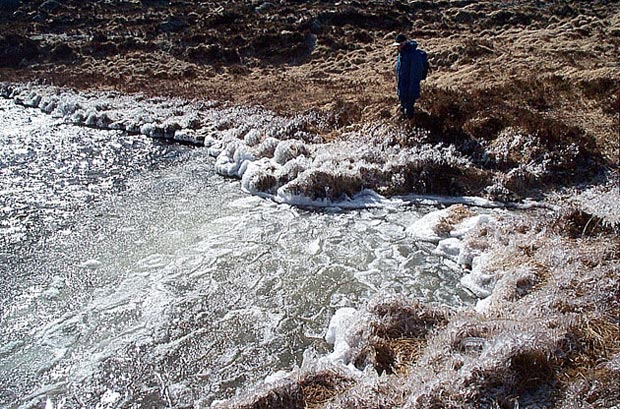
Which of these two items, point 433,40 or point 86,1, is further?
point 86,1

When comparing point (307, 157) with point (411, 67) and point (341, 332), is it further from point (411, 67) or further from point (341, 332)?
point (341, 332)

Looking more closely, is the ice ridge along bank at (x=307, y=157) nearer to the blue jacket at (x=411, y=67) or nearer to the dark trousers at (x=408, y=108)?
the dark trousers at (x=408, y=108)

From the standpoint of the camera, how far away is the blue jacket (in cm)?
1395

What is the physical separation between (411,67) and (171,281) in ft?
29.9

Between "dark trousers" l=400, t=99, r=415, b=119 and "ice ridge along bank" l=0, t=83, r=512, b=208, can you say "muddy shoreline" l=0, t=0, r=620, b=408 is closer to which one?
"ice ridge along bank" l=0, t=83, r=512, b=208

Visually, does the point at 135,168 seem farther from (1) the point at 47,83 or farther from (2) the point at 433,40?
(2) the point at 433,40

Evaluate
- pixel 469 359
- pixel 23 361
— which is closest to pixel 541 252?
pixel 469 359

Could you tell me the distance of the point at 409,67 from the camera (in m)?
14.2

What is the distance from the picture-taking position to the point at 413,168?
42.2 feet

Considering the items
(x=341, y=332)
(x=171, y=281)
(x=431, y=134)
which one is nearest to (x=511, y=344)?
(x=341, y=332)

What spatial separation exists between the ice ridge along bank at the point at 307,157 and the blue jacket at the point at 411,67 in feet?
4.22

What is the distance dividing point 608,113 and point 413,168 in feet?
21.9

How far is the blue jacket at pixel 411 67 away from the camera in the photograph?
13.9 m

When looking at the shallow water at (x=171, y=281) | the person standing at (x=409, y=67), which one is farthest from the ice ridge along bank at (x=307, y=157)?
the person standing at (x=409, y=67)
